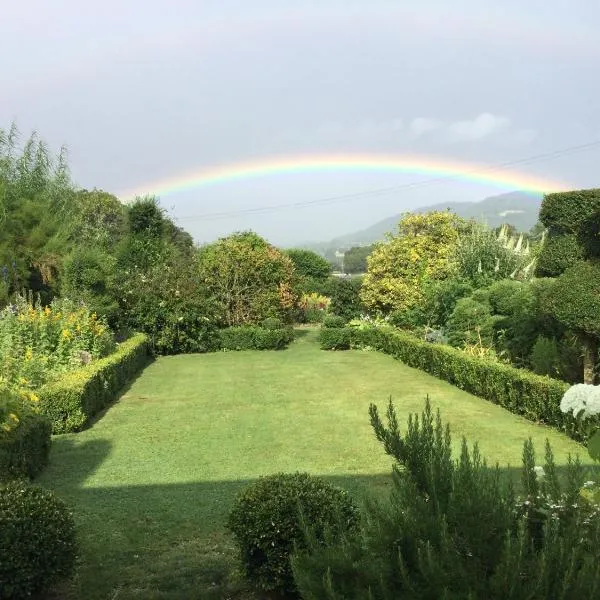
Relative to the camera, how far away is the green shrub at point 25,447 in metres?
5.71

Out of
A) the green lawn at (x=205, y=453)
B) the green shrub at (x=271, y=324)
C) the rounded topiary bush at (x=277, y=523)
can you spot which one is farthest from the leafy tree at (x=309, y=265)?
the rounded topiary bush at (x=277, y=523)

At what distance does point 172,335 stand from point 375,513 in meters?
15.2

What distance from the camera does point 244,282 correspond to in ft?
63.5

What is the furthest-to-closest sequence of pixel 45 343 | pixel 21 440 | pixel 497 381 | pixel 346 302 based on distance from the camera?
pixel 346 302, pixel 45 343, pixel 497 381, pixel 21 440

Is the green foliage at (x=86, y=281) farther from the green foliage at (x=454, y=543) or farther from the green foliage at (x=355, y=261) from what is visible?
the green foliage at (x=355, y=261)

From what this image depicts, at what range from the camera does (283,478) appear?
394 cm

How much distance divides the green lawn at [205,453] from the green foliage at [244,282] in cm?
587

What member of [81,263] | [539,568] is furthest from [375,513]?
[81,263]

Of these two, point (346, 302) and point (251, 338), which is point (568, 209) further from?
point (346, 302)

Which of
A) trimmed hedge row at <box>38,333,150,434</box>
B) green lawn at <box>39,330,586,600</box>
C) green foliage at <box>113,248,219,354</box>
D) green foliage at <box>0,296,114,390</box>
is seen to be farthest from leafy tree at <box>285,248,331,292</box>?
trimmed hedge row at <box>38,333,150,434</box>

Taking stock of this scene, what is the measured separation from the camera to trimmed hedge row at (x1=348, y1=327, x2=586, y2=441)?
26.1ft

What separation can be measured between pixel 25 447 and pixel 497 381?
716 centimetres

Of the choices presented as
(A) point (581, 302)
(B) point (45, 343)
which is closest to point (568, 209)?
A: (A) point (581, 302)

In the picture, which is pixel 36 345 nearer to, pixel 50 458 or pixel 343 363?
pixel 50 458
